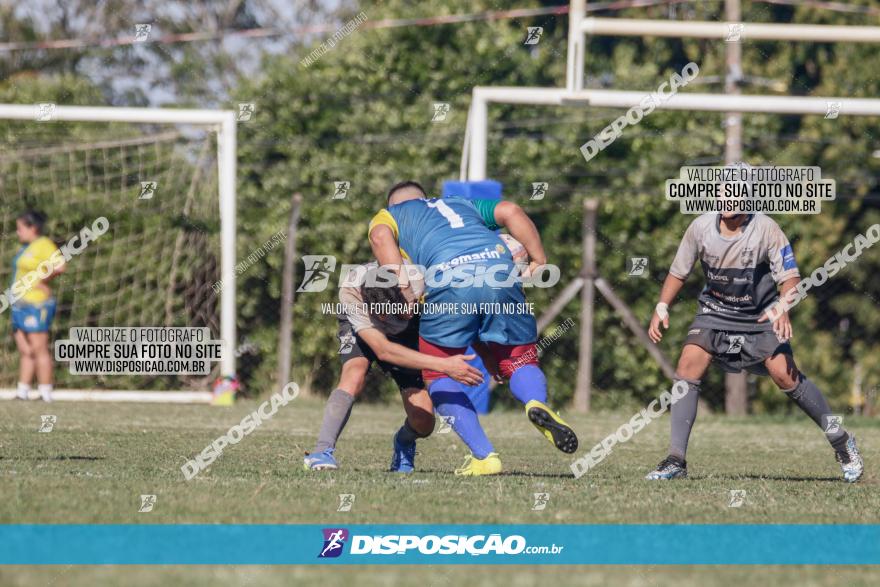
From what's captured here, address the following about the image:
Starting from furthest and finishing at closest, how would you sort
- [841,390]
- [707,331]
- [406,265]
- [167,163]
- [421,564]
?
1. [841,390]
2. [167,163]
3. [707,331]
4. [406,265]
5. [421,564]

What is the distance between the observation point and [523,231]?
25.6ft

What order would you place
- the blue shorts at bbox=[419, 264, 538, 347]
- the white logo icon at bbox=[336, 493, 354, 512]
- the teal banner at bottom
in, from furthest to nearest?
the blue shorts at bbox=[419, 264, 538, 347] < the white logo icon at bbox=[336, 493, 354, 512] < the teal banner at bottom

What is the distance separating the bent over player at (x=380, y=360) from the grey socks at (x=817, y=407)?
85.7 inches

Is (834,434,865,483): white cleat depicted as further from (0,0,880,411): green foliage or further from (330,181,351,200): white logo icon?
(330,181,351,200): white logo icon

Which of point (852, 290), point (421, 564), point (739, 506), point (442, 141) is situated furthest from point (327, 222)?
point (421, 564)

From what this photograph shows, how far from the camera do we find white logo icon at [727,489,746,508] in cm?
677

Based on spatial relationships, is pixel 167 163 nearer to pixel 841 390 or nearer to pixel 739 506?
pixel 841 390

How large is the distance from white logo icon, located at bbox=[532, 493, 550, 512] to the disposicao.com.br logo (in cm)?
91

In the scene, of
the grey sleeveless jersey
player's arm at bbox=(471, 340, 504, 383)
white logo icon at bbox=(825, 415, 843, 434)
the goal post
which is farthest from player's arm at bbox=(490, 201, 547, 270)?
the goal post

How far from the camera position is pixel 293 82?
58.8 ft

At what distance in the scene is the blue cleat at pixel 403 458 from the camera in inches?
325

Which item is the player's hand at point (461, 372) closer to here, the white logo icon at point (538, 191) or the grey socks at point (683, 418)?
the grey socks at point (683, 418)

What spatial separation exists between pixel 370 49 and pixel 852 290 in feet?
23.4

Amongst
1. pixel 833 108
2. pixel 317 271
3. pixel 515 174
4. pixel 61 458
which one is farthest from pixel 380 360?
pixel 515 174
